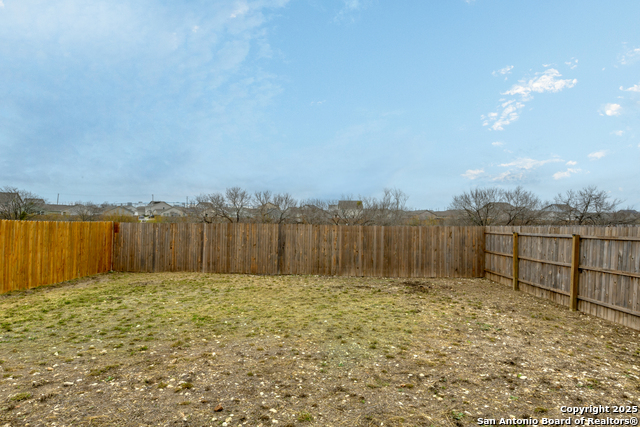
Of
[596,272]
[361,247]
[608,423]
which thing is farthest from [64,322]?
[596,272]

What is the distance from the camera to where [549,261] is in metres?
7.10

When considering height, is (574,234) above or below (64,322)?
above

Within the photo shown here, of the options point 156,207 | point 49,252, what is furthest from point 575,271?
point 156,207

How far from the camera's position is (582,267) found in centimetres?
613

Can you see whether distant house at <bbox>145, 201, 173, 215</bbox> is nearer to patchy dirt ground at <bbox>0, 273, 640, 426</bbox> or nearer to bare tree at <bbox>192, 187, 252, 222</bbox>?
bare tree at <bbox>192, 187, 252, 222</bbox>

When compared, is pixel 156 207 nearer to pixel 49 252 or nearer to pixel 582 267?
pixel 49 252

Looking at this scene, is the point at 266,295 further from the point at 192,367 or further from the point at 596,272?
the point at 596,272

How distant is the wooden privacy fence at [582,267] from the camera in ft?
17.0

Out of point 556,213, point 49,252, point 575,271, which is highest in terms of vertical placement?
point 556,213

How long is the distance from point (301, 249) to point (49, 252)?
657 centimetres

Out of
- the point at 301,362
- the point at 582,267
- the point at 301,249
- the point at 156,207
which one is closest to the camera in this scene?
the point at 301,362

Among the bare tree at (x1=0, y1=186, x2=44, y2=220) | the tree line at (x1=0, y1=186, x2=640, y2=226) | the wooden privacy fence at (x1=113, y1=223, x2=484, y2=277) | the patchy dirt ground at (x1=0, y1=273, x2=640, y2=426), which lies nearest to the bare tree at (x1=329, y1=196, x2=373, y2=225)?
the tree line at (x1=0, y1=186, x2=640, y2=226)

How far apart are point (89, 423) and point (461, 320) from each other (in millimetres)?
4927

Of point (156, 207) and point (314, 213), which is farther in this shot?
point (156, 207)
